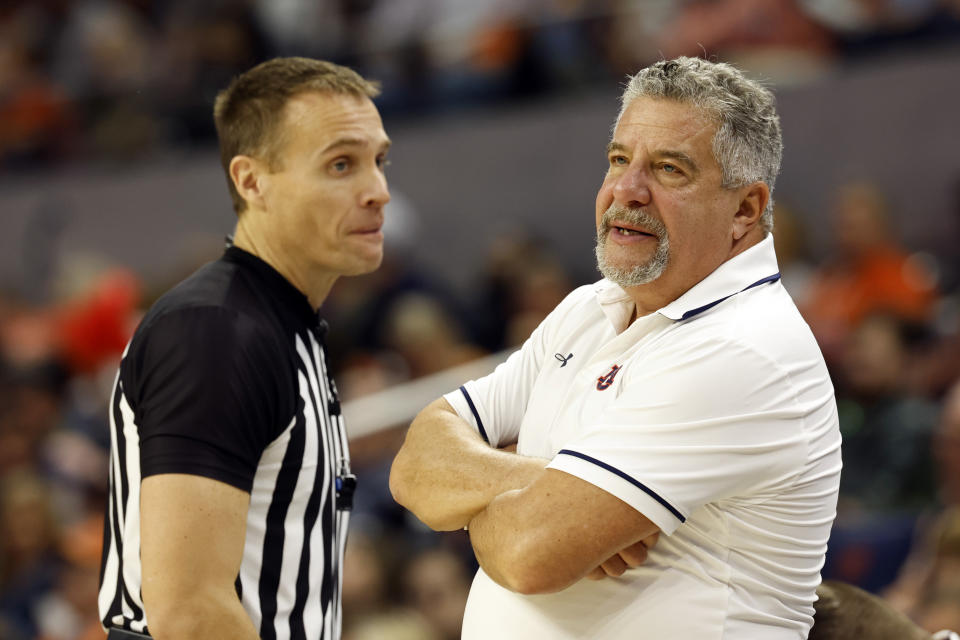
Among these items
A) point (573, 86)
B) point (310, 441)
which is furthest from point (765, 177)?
point (573, 86)

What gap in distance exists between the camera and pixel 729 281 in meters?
2.41

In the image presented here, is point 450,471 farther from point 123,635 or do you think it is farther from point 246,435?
point 123,635

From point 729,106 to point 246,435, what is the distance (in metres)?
1.19

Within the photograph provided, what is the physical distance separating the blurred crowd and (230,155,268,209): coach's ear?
161 inches

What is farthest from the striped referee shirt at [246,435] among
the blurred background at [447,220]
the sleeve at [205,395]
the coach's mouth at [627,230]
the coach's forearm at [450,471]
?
the blurred background at [447,220]

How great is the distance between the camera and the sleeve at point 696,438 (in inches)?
86.0

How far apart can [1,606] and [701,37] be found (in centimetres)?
482

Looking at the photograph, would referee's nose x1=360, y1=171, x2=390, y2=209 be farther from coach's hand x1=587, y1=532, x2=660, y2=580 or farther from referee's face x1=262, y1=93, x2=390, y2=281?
coach's hand x1=587, y1=532, x2=660, y2=580

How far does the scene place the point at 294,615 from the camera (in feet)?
8.90

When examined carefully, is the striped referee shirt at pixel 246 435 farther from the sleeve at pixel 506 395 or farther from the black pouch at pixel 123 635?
the sleeve at pixel 506 395

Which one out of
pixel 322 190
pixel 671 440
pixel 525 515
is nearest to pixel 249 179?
pixel 322 190

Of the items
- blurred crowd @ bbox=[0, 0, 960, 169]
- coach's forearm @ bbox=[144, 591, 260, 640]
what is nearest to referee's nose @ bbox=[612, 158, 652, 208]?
coach's forearm @ bbox=[144, 591, 260, 640]

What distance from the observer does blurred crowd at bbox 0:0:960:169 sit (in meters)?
6.85

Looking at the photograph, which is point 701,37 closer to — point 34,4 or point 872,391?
point 872,391
